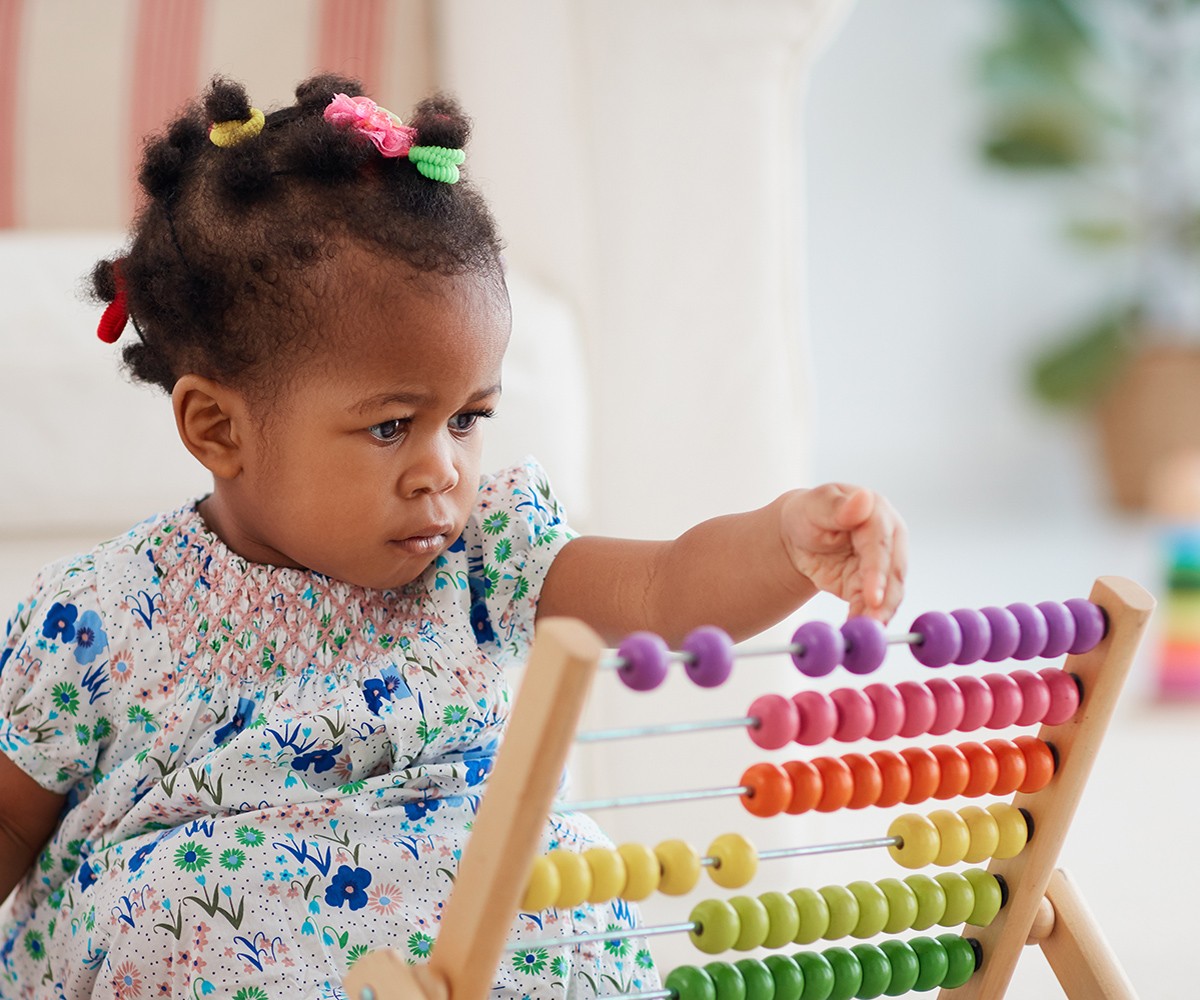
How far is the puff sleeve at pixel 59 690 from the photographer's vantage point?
0.87 meters

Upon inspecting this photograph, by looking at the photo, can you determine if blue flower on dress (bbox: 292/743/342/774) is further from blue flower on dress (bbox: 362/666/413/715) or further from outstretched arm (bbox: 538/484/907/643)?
outstretched arm (bbox: 538/484/907/643)

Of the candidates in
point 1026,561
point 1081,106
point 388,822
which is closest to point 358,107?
point 388,822

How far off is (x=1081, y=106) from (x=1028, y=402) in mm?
707

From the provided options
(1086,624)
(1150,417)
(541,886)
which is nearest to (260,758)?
(541,886)

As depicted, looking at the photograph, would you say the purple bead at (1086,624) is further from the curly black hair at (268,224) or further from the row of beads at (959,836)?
the curly black hair at (268,224)

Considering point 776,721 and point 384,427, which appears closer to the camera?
point 776,721

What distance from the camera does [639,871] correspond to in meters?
0.68

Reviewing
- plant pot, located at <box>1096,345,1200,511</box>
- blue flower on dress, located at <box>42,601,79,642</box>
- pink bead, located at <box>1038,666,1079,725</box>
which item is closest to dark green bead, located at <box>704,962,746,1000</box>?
pink bead, located at <box>1038,666,1079,725</box>

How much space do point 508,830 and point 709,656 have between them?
0.12 meters

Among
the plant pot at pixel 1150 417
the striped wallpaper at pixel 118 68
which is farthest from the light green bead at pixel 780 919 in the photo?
the plant pot at pixel 1150 417

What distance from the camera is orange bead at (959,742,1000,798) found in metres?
0.76

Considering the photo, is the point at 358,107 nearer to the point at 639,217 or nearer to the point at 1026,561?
the point at 639,217

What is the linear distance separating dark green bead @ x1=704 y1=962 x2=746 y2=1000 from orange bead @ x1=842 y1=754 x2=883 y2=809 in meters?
0.10

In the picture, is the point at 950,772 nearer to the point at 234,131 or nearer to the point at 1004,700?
the point at 1004,700
